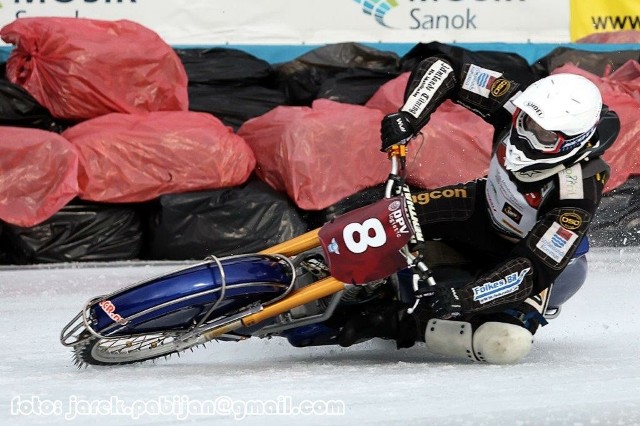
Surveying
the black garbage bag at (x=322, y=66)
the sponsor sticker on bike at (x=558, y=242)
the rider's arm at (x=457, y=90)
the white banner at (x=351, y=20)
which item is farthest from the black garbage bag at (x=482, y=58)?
the sponsor sticker on bike at (x=558, y=242)

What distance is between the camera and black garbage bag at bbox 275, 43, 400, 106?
28.1 ft

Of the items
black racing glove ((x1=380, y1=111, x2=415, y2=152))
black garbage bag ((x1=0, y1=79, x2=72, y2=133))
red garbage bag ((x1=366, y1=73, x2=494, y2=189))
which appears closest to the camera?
black racing glove ((x1=380, y1=111, x2=415, y2=152))

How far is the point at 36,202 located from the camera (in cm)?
744

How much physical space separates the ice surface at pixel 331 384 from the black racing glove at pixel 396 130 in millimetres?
887

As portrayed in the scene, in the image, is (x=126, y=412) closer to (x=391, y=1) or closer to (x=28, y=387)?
(x=28, y=387)

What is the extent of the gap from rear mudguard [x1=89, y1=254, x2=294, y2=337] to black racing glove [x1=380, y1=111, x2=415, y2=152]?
29.8 inches

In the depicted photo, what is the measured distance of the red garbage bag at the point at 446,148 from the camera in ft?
25.5

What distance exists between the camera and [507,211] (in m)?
4.70

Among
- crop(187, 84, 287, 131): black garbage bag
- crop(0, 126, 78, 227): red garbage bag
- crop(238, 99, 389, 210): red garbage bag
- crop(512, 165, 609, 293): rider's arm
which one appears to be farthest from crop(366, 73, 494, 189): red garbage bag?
crop(512, 165, 609, 293): rider's arm

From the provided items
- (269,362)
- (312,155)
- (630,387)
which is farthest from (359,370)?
(312,155)

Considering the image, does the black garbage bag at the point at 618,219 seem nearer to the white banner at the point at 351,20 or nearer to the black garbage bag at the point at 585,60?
the black garbage bag at the point at 585,60

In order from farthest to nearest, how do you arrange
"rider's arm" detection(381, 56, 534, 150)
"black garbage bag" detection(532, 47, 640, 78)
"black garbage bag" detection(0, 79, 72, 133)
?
"black garbage bag" detection(532, 47, 640, 78) < "black garbage bag" detection(0, 79, 72, 133) < "rider's arm" detection(381, 56, 534, 150)

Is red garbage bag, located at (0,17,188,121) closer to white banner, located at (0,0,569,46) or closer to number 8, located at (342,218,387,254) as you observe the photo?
white banner, located at (0,0,569,46)

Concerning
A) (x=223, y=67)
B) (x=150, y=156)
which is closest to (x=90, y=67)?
(x=150, y=156)
